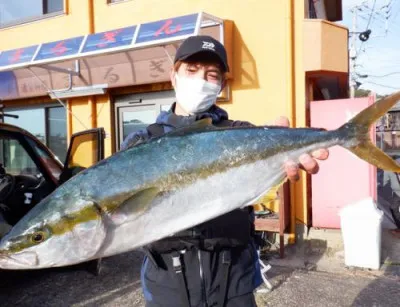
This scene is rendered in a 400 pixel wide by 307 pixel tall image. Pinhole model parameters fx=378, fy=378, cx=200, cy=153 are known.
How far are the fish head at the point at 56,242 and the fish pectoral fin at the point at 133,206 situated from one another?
0.25 feet

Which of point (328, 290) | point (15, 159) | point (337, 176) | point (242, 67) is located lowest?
point (328, 290)

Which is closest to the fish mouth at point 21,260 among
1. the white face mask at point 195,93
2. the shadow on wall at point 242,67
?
the white face mask at point 195,93

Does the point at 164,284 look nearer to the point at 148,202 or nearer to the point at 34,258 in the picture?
the point at 148,202

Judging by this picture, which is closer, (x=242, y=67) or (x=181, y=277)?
(x=181, y=277)

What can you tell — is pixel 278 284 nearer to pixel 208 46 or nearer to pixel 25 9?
pixel 208 46

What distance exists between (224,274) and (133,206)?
72 cm

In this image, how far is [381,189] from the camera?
1065 cm

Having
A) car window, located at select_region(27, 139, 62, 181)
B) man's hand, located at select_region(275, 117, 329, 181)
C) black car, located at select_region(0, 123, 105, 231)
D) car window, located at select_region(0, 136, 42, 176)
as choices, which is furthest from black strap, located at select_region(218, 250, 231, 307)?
car window, located at select_region(0, 136, 42, 176)

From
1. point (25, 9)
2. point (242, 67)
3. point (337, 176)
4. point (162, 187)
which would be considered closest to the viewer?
point (162, 187)

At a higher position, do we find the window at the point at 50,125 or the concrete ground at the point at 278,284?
the window at the point at 50,125

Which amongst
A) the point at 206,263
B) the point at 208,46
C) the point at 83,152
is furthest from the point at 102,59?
the point at 206,263

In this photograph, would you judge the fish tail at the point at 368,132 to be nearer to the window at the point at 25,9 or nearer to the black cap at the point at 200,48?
the black cap at the point at 200,48

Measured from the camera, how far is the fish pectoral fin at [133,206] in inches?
63.9

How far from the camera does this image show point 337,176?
6.29m
